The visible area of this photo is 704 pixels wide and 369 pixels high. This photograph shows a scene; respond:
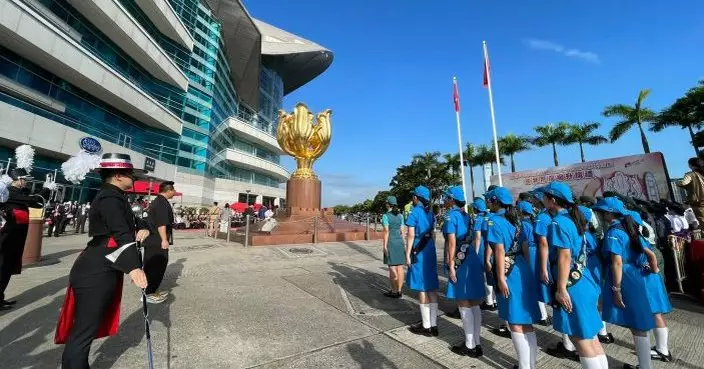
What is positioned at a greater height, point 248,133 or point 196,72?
point 196,72

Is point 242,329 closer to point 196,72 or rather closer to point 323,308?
point 323,308

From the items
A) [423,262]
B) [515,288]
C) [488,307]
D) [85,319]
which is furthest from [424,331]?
[85,319]

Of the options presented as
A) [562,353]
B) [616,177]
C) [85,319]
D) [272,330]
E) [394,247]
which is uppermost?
[616,177]

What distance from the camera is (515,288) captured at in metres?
2.90

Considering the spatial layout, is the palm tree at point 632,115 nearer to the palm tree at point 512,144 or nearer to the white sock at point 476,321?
the palm tree at point 512,144

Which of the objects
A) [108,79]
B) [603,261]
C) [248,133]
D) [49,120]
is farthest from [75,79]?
[603,261]

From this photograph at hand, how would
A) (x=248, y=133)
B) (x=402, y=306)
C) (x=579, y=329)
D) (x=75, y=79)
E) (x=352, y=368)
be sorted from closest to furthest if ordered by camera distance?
(x=579, y=329)
(x=352, y=368)
(x=402, y=306)
(x=75, y=79)
(x=248, y=133)

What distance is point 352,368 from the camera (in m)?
2.94

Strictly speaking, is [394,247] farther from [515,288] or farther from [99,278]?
[99,278]

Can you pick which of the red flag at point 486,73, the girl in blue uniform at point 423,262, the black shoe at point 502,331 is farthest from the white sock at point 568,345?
the red flag at point 486,73

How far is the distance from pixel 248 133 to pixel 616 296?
46288 millimetres

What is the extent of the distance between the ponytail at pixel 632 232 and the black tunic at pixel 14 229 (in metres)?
7.48

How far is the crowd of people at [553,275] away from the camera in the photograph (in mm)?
2537

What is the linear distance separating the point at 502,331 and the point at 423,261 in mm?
1283
